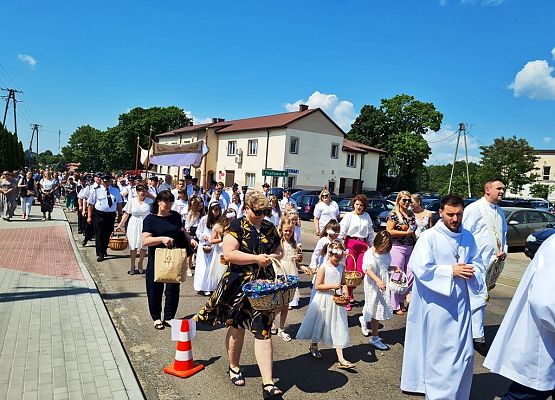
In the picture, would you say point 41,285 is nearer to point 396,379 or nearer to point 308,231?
point 396,379

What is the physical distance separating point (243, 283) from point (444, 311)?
1.75m

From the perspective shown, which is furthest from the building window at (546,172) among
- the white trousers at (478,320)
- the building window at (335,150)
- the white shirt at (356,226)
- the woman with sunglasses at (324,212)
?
the white trousers at (478,320)

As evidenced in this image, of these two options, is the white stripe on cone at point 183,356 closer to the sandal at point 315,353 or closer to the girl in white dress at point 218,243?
the sandal at point 315,353

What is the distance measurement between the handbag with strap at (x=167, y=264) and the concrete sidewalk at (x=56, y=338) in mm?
887

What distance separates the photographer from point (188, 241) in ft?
17.9

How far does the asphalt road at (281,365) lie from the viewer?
3.87 metres

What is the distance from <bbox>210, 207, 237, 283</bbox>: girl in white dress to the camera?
676 centimetres

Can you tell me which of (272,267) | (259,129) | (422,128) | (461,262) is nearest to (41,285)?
(272,267)

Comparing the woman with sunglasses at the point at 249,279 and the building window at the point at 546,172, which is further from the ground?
the building window at the point at 546,172

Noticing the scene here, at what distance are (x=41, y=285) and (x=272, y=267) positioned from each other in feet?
16.8

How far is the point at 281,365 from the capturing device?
4418mm

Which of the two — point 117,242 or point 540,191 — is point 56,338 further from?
point 540,191

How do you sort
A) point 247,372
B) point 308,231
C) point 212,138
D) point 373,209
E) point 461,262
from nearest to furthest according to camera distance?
point 461,262, point 247,372, point 308,231, point 373,209, point 212,138

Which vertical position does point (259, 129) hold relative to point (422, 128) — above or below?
below
